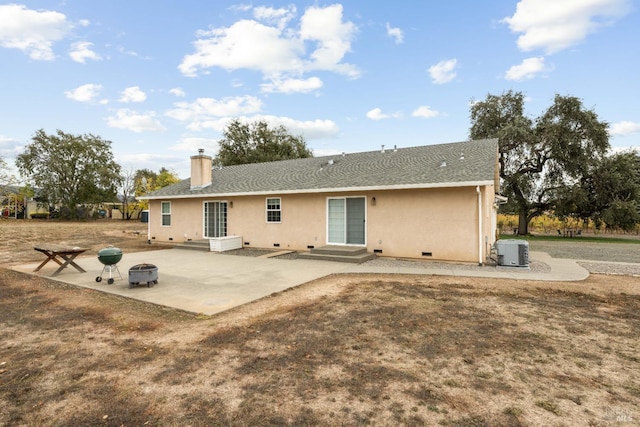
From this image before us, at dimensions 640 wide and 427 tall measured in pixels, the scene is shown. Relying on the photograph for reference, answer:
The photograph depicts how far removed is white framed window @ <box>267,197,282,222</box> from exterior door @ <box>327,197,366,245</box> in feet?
7.94

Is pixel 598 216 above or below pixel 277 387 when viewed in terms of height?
above

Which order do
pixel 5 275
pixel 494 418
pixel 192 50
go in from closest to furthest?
pixel 494 418
pixel 5 275
pixel 192 50

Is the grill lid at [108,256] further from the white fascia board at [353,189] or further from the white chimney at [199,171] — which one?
the white chimney at [199,171]

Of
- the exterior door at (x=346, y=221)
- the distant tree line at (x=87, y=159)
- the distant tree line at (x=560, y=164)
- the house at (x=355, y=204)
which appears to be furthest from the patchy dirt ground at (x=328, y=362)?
the distant tree line at (x=87, y=159)

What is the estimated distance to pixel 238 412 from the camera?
2666 millimetres

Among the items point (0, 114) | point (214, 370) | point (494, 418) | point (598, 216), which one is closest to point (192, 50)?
point (0, 114)

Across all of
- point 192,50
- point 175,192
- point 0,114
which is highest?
point 192,50

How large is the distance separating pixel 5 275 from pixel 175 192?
8.42m

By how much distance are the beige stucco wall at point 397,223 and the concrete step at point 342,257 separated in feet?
Result: 2.31

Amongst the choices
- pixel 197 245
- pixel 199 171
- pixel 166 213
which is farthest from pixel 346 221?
pixel 166 213

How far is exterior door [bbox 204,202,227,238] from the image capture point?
15.1m

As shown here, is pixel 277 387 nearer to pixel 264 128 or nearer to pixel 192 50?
pixel 192 50

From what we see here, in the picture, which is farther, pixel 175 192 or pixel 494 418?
pixel 175 192

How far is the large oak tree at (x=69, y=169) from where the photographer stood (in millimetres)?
37656
